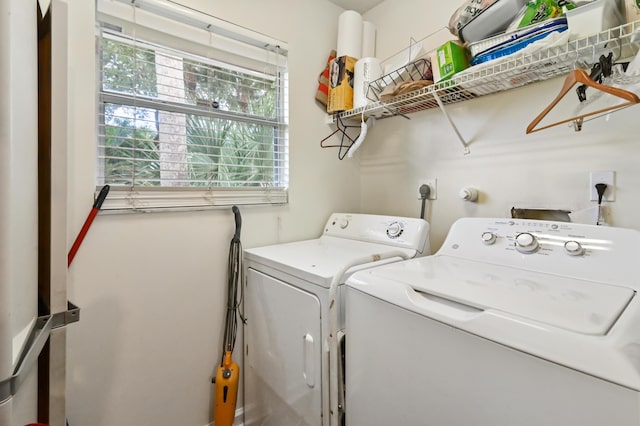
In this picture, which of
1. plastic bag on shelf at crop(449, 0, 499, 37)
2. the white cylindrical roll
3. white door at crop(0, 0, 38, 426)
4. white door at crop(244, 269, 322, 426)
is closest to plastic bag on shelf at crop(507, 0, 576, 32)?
plastic bag on shelf at crop(449, 0, 499, 37)

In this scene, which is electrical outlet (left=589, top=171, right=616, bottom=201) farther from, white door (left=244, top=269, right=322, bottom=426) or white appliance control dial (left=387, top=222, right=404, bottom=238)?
white door (left=244, top=269, right=322, bottom=426)

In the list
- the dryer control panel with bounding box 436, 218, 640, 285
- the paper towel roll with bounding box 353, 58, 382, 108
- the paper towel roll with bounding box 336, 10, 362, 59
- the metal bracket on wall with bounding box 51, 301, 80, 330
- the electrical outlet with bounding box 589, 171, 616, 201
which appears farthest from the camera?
the paper towel roll with bounding box 336, 10, 362, 59

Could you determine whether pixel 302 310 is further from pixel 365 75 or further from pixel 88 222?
pixel 365 75

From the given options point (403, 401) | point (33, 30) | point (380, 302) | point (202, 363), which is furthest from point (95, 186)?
point (403, 401)

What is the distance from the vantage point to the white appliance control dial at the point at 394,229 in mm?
1600

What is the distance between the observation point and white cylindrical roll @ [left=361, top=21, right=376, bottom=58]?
1978 millimetres

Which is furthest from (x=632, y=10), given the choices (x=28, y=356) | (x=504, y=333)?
(x=28, y=356)

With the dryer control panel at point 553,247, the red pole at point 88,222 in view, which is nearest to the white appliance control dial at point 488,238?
the dryer control panel at point 553,247

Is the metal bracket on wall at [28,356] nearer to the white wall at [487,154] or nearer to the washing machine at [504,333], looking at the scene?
the washing machine at [504,333]

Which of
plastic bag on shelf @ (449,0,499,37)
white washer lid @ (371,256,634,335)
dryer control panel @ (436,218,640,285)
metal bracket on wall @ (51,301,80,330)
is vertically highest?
plastic bag on shelf @ (449,0,499,37)

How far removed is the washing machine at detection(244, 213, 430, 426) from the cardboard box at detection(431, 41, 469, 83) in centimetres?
71

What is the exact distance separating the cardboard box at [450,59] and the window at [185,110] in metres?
0.91

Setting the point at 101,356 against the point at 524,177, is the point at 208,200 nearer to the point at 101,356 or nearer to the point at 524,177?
the point at 101,356

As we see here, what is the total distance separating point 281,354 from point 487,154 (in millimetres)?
1410
